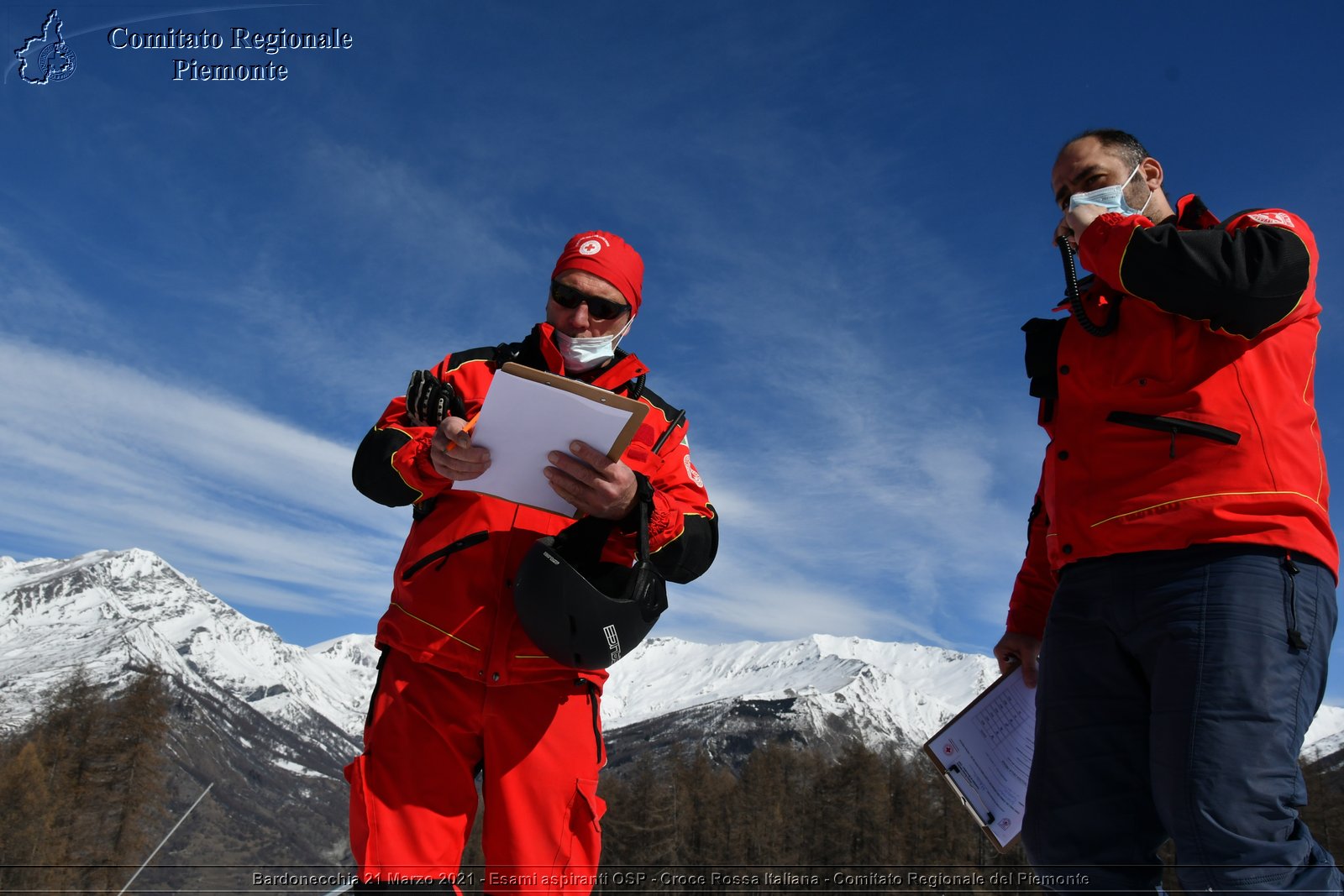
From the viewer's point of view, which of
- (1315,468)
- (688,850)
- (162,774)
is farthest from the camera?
(688,850)

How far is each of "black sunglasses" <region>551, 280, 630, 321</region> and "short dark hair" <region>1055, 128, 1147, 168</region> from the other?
2067mm

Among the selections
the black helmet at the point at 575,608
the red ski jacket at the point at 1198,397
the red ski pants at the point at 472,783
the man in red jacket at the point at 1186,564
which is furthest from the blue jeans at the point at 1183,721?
the red ski pants at the point at 472,783

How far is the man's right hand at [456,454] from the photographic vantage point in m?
2.93

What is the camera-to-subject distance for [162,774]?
44.2m

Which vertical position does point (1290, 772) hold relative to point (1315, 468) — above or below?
below

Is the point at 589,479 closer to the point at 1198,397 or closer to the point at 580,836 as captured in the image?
the point at 580,836

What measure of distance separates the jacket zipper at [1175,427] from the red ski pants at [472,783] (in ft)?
7.19

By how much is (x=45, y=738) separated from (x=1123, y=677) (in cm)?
5655

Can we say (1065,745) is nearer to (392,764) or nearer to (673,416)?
(673,416)

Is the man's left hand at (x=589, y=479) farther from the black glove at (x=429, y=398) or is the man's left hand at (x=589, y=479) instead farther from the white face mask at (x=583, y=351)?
the white face mask at (x=583, y=351)

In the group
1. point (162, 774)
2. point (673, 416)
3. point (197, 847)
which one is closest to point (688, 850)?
point (162, 774)

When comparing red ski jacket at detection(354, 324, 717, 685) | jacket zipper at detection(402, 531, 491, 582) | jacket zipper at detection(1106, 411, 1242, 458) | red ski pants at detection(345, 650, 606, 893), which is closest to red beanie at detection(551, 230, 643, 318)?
red ski jacket at detection(354, 324, 717, 685)

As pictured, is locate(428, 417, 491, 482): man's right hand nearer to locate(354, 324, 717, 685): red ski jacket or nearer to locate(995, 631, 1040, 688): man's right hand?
locate(354, 324, 717, 685): red ski jacket

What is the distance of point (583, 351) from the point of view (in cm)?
383
